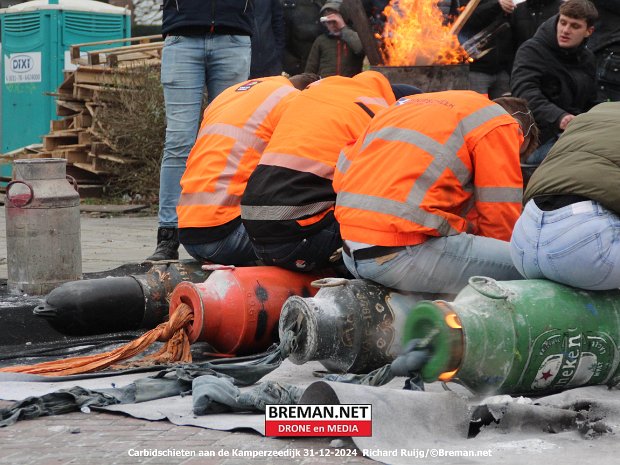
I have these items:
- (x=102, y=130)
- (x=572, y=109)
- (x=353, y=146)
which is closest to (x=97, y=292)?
(x=353, y=146)

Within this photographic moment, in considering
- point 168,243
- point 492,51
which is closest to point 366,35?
point 492,51

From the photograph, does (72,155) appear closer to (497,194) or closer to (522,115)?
(522,115)

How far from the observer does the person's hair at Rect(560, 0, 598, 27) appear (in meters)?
7.47

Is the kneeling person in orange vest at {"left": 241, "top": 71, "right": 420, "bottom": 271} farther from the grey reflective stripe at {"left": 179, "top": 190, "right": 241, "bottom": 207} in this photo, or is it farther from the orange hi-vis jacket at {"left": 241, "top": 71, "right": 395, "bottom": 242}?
the grey reflective stripe at {"left": 179, "top": 190, "right": 241, "bottom": 207}

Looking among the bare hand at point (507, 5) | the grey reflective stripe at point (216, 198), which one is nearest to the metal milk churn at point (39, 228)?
the grey reflective stripe at point (216, 198)

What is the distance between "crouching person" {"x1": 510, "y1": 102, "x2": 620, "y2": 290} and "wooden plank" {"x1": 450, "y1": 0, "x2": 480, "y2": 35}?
362cm

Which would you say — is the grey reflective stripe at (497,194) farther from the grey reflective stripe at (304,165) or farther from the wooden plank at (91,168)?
the wooden plank at (91,168)

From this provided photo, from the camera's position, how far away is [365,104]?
582 centimetres

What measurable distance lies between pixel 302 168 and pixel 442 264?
92 centimetres

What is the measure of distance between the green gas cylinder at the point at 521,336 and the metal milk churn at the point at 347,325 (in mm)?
606

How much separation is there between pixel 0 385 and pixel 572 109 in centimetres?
433

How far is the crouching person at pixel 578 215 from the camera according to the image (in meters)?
4.47

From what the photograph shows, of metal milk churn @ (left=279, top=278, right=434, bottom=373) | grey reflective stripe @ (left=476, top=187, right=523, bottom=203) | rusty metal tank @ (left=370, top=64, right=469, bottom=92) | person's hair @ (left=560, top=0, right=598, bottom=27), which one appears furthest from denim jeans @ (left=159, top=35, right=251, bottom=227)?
grey reflective stripe @ (left=476, top=187, right=523, bottom=203)

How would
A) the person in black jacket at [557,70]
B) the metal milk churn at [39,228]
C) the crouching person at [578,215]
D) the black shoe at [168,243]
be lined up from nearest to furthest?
the crouching person at [578,215]
the metal milk churn at [39,228]
the black shoe at [168,243]
the person in black jacket at [557,70]
